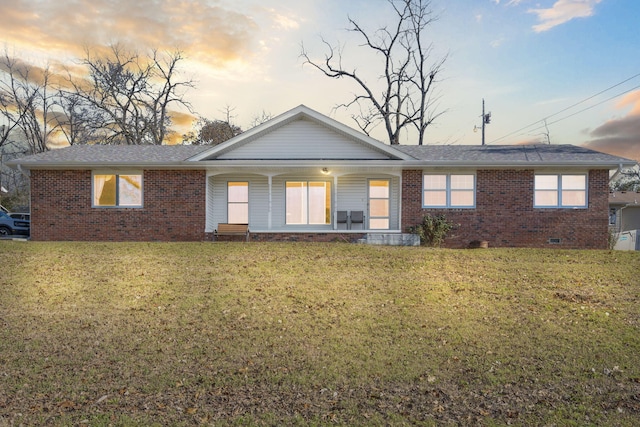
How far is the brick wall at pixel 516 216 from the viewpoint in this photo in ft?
58.8

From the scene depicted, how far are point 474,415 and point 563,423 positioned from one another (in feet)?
3.03

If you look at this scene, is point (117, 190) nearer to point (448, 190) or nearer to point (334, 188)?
point (334, 188)

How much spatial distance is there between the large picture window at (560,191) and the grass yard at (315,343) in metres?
5.95

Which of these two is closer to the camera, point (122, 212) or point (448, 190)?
point (122, 212)

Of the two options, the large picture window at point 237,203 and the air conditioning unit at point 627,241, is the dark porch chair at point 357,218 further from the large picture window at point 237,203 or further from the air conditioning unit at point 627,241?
the air conditioning unit at point 627,241

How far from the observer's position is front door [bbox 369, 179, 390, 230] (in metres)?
19.4

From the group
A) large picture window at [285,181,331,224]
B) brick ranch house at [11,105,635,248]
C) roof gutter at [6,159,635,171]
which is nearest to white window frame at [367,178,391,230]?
brick ranch house at [11,105,635,248]

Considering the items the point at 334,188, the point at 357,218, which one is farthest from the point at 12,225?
the point at 357,218

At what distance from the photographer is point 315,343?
24.1 feet

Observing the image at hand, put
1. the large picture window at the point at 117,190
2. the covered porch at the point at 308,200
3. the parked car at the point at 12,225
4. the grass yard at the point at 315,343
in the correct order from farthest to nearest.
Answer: the parked car at the point at 12,225 < the covered porch at the point at 308,200 < the large picture window at the point at 117,190 < the grass yard at the point at 315,343

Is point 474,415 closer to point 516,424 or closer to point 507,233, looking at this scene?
point 516,424

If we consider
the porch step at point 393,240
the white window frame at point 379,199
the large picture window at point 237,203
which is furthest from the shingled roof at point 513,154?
the large picture window at point 237,203

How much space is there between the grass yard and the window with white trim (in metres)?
6.07

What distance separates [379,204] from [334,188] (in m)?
2.08
